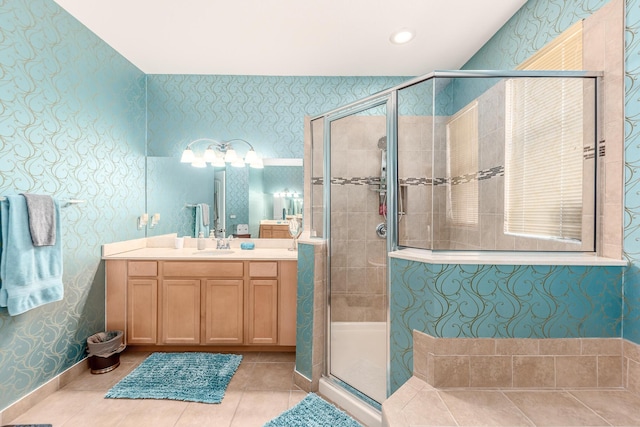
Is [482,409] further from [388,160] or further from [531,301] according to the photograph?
[388,160]

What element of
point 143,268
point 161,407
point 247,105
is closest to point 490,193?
point 247,105

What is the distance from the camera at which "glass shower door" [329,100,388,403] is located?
6.07 feet

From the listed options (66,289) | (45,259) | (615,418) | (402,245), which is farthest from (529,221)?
(66,289)

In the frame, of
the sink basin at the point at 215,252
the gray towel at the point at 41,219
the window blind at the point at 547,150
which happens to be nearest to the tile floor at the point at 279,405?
the window blind at the point at 547,150

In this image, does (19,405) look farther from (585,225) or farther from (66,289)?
(585,225)

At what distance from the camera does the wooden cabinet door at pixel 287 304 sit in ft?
7.88

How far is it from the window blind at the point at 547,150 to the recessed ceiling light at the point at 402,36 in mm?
908

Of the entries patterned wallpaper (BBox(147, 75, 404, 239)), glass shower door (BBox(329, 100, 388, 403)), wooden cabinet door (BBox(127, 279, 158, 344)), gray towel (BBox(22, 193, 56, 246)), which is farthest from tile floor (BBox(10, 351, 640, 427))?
patterned wallpaper (BBox(147, 75, 404, 239))

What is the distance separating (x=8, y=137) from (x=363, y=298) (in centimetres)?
243

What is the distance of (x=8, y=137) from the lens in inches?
65.4

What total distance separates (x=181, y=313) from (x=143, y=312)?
0.33 meters

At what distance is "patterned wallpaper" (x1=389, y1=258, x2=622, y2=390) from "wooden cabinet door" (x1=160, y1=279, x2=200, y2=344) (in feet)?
6.44

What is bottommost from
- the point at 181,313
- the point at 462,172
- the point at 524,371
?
the point at 181,313

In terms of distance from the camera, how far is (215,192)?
2.91 m
